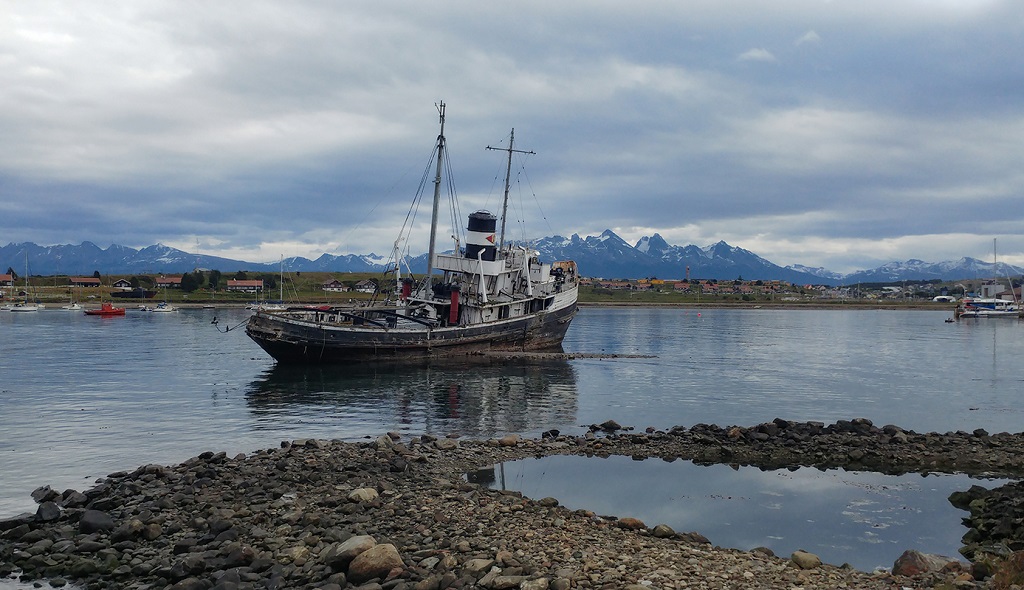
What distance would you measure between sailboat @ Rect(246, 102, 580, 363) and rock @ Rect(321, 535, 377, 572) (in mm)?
33277

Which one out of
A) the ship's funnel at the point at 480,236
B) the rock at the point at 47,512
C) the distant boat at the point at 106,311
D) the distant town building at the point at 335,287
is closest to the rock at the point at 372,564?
the rock at the point at 47,512

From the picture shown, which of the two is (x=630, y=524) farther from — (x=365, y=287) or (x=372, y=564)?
(x=365, y=287)

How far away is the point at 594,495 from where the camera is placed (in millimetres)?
18453

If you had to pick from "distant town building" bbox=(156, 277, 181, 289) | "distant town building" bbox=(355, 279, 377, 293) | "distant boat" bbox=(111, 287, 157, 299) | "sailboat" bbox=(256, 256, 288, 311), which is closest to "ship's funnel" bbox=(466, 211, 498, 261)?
"sailboat" bbox=(256, 256, 288, 311)

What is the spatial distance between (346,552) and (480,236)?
4167 cm

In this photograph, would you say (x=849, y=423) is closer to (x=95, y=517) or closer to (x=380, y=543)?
(x=380, y=543)

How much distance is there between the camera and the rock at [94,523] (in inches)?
576

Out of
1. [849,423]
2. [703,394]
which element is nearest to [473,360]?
[703,394]

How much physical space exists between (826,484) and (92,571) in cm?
1785

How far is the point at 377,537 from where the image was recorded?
1351cm

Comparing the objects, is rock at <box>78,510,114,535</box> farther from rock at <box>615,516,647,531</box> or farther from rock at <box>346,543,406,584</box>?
rock at <box>615,516,647,531</box>

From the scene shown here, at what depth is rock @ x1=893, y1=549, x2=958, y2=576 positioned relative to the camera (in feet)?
40.1

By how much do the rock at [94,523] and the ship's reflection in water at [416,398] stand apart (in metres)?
11.1

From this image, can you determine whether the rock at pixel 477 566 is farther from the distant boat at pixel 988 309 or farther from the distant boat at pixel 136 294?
the distant boat at pixel 136 294
